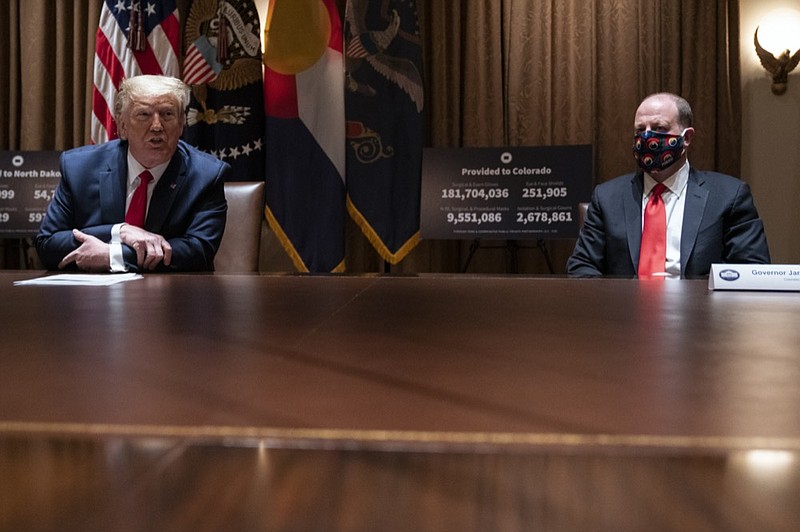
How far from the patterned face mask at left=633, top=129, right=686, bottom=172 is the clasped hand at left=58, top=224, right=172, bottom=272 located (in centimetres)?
182

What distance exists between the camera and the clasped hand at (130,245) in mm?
2164

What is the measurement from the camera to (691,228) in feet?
9.13

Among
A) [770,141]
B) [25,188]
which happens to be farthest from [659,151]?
[25,188]

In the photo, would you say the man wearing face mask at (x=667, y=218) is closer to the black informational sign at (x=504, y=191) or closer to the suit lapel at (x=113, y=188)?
the black informational sign at (x=504, y=191)

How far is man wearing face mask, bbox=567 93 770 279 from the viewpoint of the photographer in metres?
2.76

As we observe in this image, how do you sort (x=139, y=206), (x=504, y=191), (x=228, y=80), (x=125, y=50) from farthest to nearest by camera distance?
(x=228, y=80) → (x=125, y=50) → (x=504, y=191) → (x=139, y=206)

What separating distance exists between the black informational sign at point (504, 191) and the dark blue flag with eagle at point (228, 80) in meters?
1.27

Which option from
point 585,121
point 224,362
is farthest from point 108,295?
point 585,121

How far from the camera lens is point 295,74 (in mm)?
4980

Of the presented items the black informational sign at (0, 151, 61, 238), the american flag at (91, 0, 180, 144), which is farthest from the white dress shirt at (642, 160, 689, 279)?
the black informational sign at (0, 151, 61, 238)

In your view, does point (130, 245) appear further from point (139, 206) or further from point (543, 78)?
point (543, 78)

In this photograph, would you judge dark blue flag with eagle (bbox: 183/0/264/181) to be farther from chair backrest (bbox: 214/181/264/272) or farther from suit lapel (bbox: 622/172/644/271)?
suit lapel (bbox: 622/172/644/271)

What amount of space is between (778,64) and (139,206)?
426 centimetres

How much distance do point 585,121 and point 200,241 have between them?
3.27 metres
